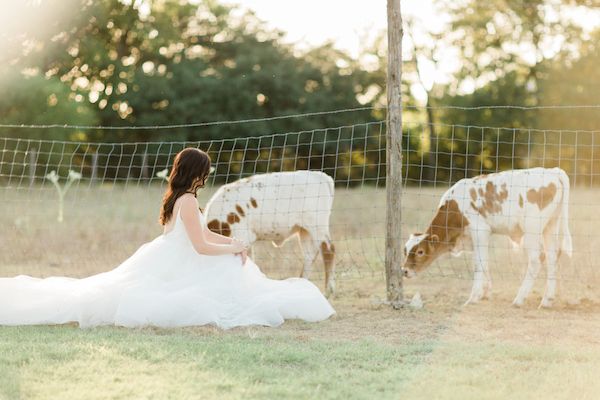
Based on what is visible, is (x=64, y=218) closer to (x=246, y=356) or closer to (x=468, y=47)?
(x=246, y=356)

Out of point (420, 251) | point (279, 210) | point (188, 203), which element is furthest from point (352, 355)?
point (279, 210)

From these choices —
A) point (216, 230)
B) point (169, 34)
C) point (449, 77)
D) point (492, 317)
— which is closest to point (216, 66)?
point (169, 34)

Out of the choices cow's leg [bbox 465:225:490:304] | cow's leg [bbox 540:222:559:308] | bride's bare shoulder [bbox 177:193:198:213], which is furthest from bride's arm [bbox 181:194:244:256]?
cow's leg [bbox 540:222:559:308]

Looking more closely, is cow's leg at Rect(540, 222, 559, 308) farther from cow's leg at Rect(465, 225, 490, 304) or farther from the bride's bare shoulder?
the bride's bare shoulder

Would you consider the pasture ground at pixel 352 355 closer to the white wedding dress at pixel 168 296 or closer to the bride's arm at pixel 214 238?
the white wedding dress at pixel 168 296

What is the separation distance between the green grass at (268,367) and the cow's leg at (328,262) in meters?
3.04

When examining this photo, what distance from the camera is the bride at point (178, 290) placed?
6.66 m

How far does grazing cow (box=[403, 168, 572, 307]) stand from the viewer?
884 centimetres

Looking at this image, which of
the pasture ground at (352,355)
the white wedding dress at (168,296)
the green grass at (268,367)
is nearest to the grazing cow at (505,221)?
the pasture ground at (352,355)

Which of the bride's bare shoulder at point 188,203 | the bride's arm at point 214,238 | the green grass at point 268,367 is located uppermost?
the bride's bare shoulder at point 188,203

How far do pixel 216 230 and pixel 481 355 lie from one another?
452cm

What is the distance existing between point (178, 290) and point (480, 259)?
366cm

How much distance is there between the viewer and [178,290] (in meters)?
6.82

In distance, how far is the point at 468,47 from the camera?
38.3 metres
